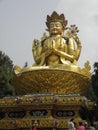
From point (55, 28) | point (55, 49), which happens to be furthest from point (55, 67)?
point (55, 28)

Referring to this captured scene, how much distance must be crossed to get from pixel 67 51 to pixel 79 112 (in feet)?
9.77

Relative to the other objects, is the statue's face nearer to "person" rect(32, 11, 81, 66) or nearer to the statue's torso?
"person" rect(32, 11, 81, 66)

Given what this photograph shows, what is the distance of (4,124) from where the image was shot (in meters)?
14.8

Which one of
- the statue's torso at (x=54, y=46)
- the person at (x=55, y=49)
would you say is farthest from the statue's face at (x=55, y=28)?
the statue's torso at (x=54, y=46)

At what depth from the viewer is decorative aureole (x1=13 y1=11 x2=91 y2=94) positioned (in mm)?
15611

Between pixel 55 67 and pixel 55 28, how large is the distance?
237 centimetres

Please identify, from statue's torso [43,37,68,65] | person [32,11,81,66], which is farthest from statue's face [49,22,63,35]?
statue's torso [43,37,68,65]

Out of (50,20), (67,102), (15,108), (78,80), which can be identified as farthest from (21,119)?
(50,20)

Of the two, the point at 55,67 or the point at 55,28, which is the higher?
the point at 55,28

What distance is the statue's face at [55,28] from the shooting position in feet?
56.9

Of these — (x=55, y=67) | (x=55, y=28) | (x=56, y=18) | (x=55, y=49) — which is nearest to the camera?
(x=55, y=67)

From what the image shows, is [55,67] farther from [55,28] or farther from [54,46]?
[55,28]

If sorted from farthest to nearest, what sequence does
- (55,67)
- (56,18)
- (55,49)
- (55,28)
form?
(56,18) < (55,28) < (55,49) < (55,67)

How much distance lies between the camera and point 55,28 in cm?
1733
